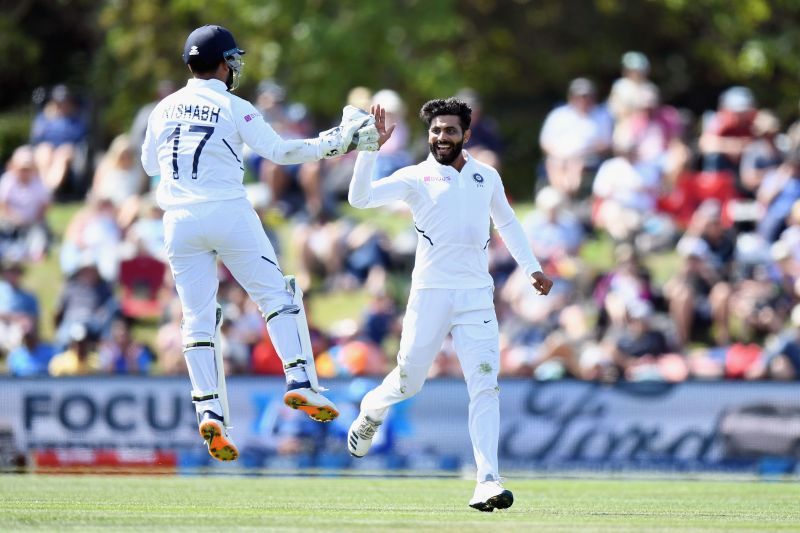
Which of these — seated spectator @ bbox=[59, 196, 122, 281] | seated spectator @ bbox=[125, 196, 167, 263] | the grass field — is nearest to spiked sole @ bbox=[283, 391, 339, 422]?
the grass field

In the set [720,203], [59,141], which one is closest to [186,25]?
[59,141]

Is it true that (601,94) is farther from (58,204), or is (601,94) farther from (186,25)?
(58,204)

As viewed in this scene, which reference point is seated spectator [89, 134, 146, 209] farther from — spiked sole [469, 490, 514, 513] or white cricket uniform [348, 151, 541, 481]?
spiked sole [469, 490, 514, 513]

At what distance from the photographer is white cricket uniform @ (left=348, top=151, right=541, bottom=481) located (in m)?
10.2

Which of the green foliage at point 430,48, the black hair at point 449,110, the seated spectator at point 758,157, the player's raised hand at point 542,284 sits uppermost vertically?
the green foliage at point 430,48

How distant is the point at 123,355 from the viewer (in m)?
17.4

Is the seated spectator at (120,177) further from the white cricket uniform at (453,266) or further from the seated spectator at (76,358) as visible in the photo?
the white cricket uniform at (453,266)

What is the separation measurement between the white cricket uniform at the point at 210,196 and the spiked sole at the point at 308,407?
316mm

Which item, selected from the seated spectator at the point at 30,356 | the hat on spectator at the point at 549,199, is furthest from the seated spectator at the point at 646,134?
the seated spectator at the point at 30,356

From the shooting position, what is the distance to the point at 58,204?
24484 mm

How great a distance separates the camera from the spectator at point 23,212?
21.3 metres

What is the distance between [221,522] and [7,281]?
10748mm

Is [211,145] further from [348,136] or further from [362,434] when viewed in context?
[362,434]

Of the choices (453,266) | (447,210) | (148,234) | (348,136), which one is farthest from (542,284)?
(148,234)
